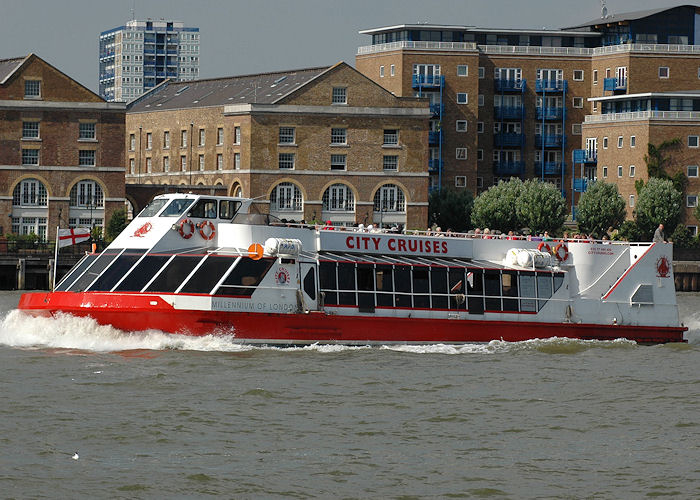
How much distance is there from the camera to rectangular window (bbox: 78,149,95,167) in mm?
87562

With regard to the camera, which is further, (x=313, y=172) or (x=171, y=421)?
(x=313, y=172)

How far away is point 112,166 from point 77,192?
2.72 meters

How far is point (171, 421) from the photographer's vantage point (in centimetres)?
2584

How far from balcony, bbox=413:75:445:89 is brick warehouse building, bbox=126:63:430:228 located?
15533 mm

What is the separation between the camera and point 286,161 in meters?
92.5

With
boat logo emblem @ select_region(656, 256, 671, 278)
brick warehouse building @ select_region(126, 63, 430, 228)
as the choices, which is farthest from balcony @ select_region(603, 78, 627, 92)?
boat logo emblem @ select_region(656, 256, 671, 278)

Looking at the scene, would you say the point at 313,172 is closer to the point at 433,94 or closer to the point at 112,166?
the point at 112,166

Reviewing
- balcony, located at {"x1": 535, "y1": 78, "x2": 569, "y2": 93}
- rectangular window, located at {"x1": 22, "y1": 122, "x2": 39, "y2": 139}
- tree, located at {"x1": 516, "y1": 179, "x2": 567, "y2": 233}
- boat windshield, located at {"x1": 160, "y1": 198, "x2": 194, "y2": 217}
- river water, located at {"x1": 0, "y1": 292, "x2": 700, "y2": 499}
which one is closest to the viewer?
river water, located at {"x1": 0, "y1": 292, "x2": 700, "y2": 499}

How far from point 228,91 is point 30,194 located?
2030 cm

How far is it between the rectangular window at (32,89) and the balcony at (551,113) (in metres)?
46.2

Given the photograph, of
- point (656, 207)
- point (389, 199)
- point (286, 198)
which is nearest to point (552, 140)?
point (656, 207)

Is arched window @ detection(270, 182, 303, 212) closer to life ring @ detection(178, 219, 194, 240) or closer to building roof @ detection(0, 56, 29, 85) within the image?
building roof @ detection(0, 56, 29, 85)

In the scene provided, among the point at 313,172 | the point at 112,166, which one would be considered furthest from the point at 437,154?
the point at 112,166

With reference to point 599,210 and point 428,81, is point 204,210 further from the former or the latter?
point 428,81
